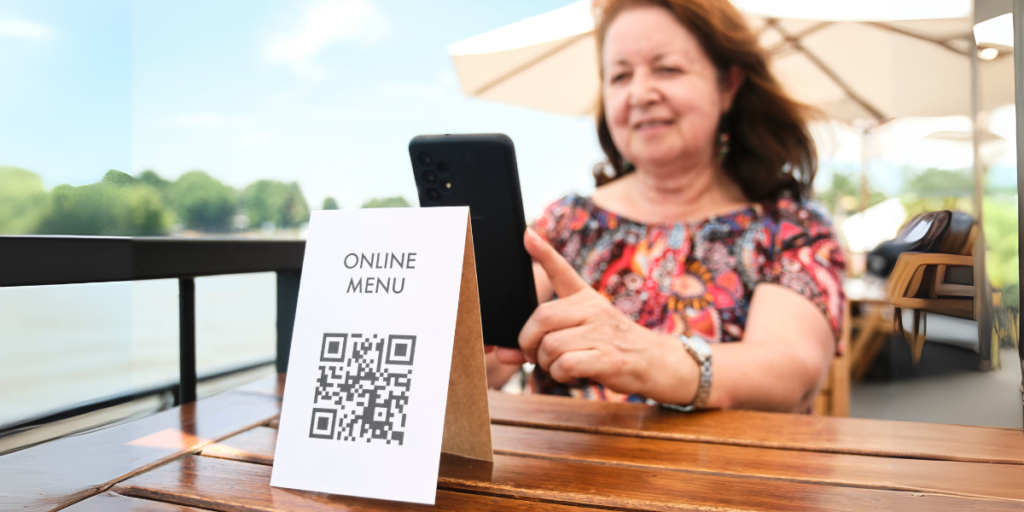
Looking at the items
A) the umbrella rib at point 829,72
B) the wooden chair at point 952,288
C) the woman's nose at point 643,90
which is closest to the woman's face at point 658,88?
the woman's nose at point 643,90

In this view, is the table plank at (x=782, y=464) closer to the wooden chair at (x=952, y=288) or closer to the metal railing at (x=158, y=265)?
the wooden chair at (x=952, y=288)

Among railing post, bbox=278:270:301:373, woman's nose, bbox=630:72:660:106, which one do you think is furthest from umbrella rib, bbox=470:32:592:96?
railing post, bbox=278:270:301:373

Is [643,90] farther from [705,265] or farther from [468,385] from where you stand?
[468,385]

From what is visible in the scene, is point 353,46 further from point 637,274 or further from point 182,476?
point 182,476

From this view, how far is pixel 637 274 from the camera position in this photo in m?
1.19

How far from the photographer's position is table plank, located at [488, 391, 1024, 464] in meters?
0.59

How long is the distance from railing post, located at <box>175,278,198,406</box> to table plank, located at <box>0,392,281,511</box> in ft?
0.45

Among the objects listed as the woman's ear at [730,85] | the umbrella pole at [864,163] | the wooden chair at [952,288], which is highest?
the umbrella pole at [864,163]

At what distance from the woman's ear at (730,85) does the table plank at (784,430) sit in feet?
2.71

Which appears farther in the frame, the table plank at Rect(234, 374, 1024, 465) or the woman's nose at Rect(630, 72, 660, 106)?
the woman's nose at Rect(630, 72, 660, 106)

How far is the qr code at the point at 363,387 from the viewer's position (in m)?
0.45

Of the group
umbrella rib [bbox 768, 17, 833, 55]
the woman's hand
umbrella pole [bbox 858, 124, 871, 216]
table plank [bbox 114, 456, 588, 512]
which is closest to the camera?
table plank [bbox 114, 456, 588, 512]

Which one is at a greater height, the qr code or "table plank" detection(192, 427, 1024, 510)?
the qr code

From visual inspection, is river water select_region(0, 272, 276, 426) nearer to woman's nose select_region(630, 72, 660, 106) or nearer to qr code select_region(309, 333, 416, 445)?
qr code select_region(309, 333, 416, 445)
